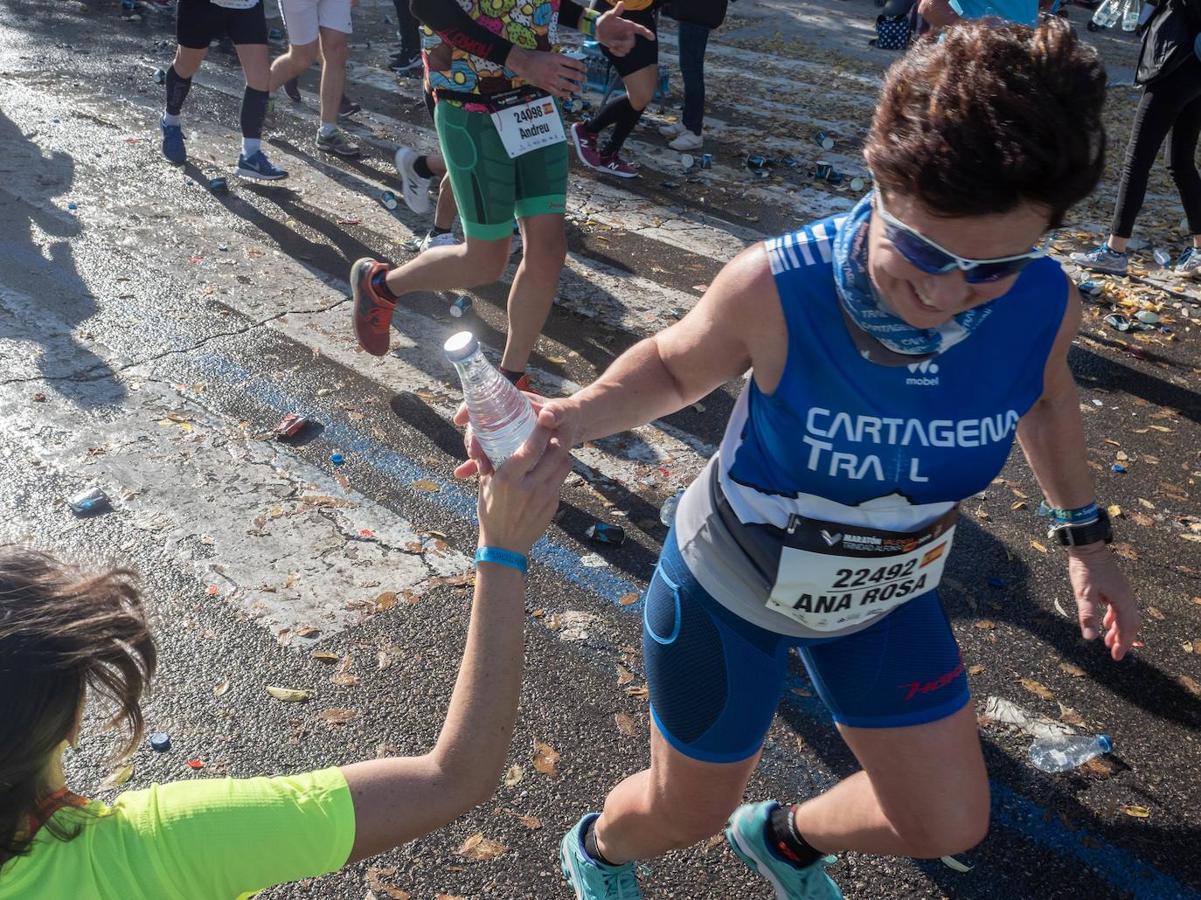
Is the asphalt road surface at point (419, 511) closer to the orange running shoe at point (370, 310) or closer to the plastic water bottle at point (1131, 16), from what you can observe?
the orange running shoe at point (370, 310)

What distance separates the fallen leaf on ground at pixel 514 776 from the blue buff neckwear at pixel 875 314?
1839 millimetres

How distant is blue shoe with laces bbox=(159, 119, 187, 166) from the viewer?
8016 mm

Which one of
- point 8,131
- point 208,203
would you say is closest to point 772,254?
point 208,203

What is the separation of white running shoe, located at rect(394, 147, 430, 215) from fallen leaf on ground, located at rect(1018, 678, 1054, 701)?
5.46 meters

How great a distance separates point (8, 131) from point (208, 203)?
2.26m

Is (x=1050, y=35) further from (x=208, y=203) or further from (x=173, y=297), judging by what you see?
(x=208, y=203)

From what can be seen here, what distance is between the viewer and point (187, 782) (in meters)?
1.63

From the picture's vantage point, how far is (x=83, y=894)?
1473mm

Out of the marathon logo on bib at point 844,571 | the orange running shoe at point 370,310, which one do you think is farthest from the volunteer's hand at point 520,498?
the orange running shoe at point 370,310

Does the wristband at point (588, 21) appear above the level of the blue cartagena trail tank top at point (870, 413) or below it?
above

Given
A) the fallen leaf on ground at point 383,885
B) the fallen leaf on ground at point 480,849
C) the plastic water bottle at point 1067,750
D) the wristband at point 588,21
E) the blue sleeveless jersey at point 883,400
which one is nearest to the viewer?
the blue sleeveless jersey at point 883,400

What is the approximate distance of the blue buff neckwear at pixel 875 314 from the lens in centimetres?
204

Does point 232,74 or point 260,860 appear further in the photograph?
point 232,74

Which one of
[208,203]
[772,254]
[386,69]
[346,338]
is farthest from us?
[386,69]
